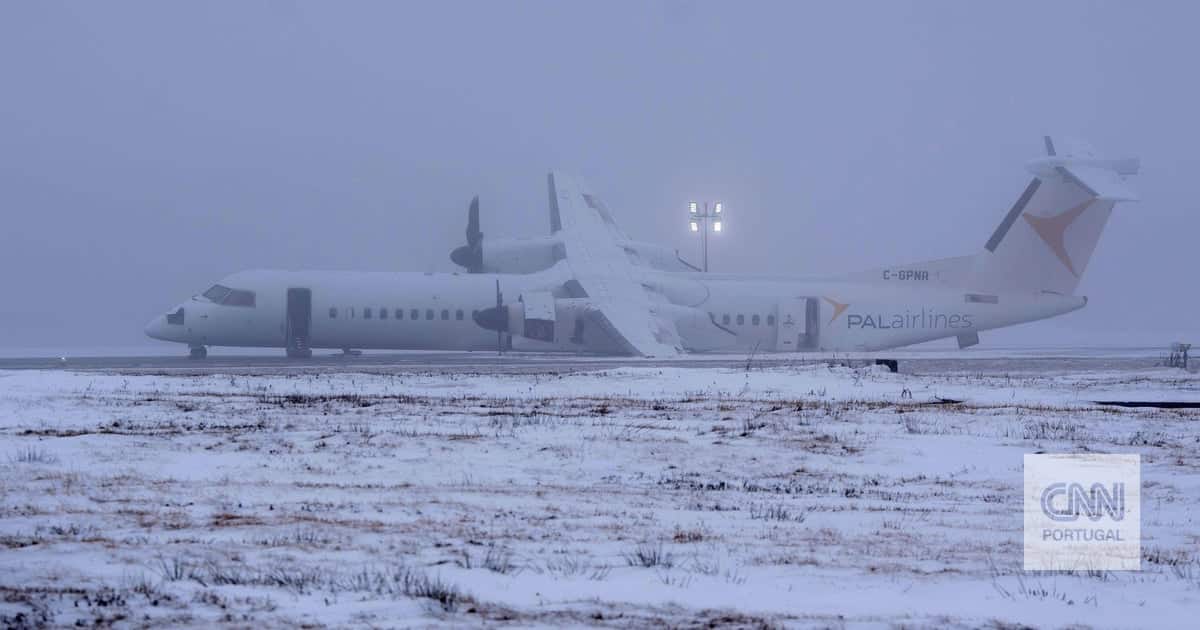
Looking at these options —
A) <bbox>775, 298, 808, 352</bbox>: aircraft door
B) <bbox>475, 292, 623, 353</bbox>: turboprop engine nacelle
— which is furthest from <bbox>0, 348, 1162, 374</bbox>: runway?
<bbox>475, 292, 623, 353</bbox>: turboprop engine nacelle

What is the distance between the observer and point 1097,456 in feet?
43.6

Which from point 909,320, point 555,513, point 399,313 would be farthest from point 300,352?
point 555,513

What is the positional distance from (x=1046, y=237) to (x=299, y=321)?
1141 inches

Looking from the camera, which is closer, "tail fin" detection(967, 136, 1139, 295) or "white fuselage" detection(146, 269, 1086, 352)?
"white fuselage" detection(146, 269, 1086, 352)

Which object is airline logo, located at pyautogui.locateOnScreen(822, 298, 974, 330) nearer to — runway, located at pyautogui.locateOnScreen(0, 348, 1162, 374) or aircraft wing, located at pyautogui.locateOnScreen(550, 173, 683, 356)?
runway, located at pyautogui.locateOnScreen(0, 348, 1162, 374)

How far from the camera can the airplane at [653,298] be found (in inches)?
1644

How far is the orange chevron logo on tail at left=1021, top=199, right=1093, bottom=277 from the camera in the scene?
46.2 meters

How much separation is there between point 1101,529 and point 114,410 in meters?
13.8

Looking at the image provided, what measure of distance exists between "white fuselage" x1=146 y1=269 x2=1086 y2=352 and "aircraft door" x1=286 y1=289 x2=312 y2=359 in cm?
11

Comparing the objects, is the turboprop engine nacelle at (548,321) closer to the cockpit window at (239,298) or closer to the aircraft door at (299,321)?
the aircraft door at (299,321)

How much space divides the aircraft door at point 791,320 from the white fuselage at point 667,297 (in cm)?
4

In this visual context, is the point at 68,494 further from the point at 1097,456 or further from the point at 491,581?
the point at 1097,456

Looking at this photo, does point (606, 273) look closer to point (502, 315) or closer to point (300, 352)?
point (502, 315)

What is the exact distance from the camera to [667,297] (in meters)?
44.8
